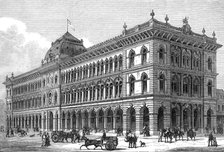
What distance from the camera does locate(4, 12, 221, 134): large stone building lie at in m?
37.7

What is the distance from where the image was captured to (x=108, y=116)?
45.2 m

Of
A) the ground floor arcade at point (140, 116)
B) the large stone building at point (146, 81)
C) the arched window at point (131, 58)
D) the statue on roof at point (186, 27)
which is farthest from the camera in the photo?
the statue on roof at point (186, 27)

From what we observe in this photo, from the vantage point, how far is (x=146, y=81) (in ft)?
125

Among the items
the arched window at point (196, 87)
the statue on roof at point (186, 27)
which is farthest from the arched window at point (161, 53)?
the arched window at point (196, 87)

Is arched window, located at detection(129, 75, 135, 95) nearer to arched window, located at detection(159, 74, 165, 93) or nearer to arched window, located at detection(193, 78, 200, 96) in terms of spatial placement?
arched window, located at detection(159, 74, 165, 93)

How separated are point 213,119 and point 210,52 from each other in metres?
8.66

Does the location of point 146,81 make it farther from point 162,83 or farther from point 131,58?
point 131,58

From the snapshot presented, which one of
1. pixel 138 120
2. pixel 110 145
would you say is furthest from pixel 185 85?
pixel 110 145

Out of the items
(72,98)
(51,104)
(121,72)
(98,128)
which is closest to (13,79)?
(51,104)

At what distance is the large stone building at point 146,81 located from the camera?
37.7 m

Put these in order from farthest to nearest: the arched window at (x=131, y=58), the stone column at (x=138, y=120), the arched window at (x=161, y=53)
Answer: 1. the arched window at (x=131, y=58)
2. the arched window at (x=161, y=53)
3. the stone column at (x=138, y=120)

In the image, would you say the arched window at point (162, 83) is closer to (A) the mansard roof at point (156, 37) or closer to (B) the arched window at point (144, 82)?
(B) the arched window at point (144, 82)

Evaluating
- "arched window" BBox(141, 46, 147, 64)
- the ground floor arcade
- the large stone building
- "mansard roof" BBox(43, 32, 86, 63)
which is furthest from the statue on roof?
"mansard roof" BBox(43, 32, 86, 63)

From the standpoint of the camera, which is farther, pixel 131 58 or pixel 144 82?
pixel 131 58
